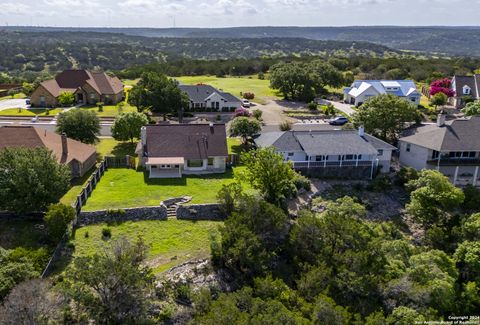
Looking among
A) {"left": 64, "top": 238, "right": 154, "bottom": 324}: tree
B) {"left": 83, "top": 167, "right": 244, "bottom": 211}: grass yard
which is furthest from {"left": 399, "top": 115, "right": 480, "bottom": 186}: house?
{"left": 64, "top": 238, "right": 154, "bottom": 324}: tree

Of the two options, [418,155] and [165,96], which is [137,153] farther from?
[418,155]

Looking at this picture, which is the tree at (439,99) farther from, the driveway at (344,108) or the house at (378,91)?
→ the driveway at (344,108)

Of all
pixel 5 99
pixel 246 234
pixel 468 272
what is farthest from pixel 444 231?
pixel 5 99

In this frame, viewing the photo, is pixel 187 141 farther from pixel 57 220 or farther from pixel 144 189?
pixel 57 220

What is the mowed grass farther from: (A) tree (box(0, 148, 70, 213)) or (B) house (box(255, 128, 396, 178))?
(B) house (box(255, 128, 396, 178))

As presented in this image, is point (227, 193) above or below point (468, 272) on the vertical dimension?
above

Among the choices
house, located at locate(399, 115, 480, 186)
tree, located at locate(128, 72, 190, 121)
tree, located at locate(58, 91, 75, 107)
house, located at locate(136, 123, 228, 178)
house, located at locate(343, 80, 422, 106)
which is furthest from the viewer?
house, located at locate(343, 80, 422, 106)

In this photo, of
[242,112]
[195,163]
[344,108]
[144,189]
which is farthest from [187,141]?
[344,108]
